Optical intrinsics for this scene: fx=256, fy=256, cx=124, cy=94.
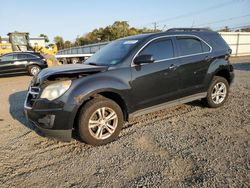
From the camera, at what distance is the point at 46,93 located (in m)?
4.02

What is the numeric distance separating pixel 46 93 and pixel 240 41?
28992 mm

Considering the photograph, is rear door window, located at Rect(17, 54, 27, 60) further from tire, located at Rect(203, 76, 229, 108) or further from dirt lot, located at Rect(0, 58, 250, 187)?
tire, located at Rect(203, 76, 229, 108)

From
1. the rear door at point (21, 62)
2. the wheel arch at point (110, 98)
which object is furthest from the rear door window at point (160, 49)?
the rear door at point (21, 62)

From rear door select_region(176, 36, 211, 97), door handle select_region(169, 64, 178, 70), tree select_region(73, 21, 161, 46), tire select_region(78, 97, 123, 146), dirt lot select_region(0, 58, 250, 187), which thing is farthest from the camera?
tree select_region(73, 21, 161, 46)

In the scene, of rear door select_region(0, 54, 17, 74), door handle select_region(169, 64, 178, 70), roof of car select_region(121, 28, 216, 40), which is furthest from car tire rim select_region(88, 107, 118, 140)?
rear door select_region(0, 54, 17, 74)

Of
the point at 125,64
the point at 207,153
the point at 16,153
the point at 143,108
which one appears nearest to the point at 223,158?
the point at 207,153

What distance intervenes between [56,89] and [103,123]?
95 cm

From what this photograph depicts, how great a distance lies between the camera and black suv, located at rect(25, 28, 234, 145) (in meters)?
4.00

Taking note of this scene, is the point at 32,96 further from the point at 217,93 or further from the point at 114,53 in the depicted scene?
the point at 217,93

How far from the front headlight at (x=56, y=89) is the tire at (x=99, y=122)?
1.40ft

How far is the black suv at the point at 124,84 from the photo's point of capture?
4.00 meters

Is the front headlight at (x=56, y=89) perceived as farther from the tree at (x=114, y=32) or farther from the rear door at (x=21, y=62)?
the tree at (x=114, y=32)

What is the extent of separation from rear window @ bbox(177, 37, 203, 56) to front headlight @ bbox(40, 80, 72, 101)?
2.51 m

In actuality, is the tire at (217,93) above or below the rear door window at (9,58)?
below
